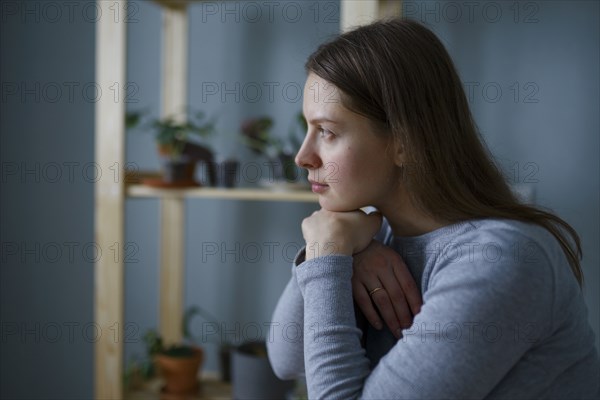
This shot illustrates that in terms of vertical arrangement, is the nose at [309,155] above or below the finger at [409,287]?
above

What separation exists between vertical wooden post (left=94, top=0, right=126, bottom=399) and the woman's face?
73cm

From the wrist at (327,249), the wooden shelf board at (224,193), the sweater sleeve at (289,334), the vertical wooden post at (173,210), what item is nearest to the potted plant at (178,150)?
the wooden shelf board at (224,193)

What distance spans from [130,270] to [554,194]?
1.39 metres

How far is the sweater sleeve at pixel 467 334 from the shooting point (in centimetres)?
71

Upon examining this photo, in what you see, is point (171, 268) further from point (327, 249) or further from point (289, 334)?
point (327, 249)

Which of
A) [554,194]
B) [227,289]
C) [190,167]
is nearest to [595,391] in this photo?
[554,194]

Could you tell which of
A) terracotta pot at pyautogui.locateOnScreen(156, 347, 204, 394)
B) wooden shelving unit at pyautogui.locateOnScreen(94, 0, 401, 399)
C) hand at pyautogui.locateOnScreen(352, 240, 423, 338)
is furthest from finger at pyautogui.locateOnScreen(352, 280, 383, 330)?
terracotta pot at pyautogui.locateOnScreen(156, 347, 204, 394)

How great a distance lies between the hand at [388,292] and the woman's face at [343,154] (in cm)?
11

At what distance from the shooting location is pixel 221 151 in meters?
1.81

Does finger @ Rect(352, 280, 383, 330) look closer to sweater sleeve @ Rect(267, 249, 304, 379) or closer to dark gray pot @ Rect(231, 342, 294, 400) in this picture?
sweater sleeve @ Rect(267, 249, 304, 379)

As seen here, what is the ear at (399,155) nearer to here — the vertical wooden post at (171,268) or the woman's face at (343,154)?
the woman's face at (343,154)

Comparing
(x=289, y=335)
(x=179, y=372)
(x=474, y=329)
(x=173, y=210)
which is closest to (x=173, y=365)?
(x=179, y=372)

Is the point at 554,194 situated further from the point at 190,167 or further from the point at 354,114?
the point at 190,167

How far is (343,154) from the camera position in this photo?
2.89 feet
